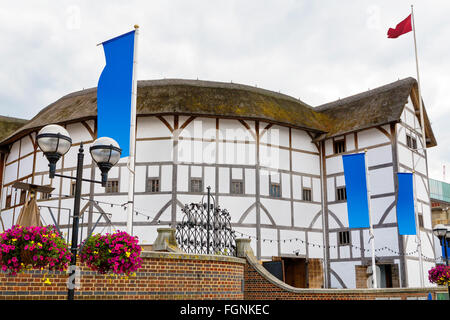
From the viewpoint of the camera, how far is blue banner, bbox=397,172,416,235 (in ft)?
70.2

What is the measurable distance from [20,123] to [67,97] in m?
6.32

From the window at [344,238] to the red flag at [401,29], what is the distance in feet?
33.9

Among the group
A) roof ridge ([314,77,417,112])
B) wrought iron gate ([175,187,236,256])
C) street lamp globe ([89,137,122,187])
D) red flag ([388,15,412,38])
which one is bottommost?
wrought iron gate ([175,187,236,256])

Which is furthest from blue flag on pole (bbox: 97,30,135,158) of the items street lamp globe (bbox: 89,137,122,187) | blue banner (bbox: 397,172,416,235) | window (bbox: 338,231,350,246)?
window (bbox: 338,231,350,246)

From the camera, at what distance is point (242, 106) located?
25203 mm

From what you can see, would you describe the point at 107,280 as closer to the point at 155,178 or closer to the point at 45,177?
the point at 155,178

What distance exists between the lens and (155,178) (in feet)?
77.2

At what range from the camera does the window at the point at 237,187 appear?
2423 cm

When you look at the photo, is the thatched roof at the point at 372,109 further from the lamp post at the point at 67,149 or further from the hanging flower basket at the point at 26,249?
the hanging flower basket at the point at 26,249

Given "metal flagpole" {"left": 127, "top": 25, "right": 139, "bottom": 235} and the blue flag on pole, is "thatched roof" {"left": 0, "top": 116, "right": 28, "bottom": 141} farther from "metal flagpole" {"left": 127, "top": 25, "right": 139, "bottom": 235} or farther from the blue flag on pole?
"metal flagpole" {"left": 127, "top": 25, "right": 139, "bottom": 235}

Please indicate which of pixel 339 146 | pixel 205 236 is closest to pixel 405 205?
pixel 339 146

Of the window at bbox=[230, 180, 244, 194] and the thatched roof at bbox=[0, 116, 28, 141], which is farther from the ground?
the thatched roof at bbox=[0, 116, 28, 141]

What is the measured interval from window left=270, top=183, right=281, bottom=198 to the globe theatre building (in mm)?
54

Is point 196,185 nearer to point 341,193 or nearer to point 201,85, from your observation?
point 201,85
